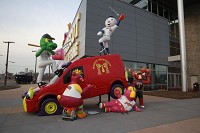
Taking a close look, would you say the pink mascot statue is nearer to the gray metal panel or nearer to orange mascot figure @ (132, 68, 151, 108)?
orange mascot figure @ (132, 68, 151, 108)

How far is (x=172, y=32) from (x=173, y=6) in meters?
4.54

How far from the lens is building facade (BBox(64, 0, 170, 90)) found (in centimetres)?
1459

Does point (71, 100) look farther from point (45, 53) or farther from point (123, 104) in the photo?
point (45, 53)

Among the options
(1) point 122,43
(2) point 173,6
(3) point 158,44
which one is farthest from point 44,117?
(2) point 173,6

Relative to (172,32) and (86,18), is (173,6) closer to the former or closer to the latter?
(172,32)

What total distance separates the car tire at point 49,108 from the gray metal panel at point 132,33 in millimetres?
8606

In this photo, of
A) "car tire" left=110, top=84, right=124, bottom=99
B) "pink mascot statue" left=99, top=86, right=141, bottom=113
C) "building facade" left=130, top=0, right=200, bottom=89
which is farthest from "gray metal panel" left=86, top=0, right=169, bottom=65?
"pink mascot statue" left=99, top=86, right=141, bottom=113

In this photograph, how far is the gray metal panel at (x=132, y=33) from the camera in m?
14.7

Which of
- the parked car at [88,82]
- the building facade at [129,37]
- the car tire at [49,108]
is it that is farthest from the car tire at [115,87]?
the building facade at [129,37]

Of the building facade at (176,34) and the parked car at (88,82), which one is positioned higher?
the building facade at (176,34)

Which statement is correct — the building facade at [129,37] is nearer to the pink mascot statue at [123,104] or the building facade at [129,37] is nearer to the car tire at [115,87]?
the car tire at [115,87]

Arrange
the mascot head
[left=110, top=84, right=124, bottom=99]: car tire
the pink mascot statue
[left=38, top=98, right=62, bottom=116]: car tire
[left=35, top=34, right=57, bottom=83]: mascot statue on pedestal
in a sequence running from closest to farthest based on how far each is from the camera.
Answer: the mascot head → [left=38, top=98, right=62, bottom=116]: car tire → the pink mascot statue → [left=35, top=34, right=57, bottom=83]: mascot statue on pedestal → [left=110, top=84, right=124, bottom=99]: car tire

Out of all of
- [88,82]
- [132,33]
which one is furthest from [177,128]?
[132,33]

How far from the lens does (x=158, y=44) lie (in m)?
20.2
